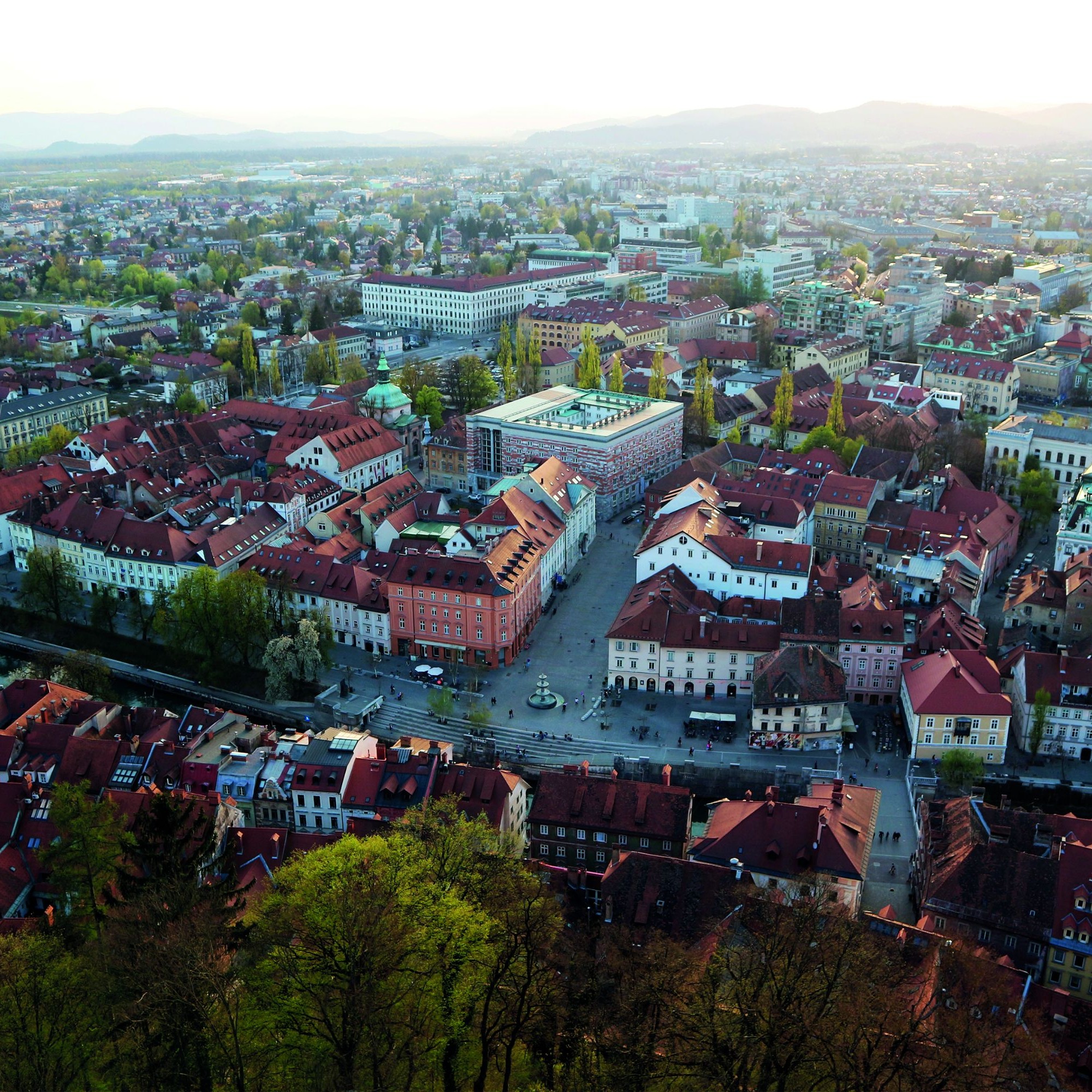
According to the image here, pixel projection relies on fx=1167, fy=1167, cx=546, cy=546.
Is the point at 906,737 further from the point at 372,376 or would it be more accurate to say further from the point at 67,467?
the point at 372,376

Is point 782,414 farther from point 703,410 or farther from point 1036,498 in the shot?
point 1036,498

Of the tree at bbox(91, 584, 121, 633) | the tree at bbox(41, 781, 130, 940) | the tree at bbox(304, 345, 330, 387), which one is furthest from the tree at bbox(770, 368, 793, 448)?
the tree at bbox(41, 781, 130, 940)

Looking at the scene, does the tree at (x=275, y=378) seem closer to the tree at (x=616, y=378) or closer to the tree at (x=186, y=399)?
A: the tree at (x=186, y=399)

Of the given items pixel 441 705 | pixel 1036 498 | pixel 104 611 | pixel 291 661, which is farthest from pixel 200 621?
pixel 1036 498

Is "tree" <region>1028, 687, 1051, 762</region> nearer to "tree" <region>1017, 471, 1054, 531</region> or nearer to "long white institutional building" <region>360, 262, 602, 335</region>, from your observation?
"tree" <region>1017, 471, 1054, 531</region>

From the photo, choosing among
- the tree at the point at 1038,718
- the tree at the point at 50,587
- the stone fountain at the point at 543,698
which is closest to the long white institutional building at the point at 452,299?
the tree at the point at 50,587

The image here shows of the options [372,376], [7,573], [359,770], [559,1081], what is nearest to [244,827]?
[359,770]
